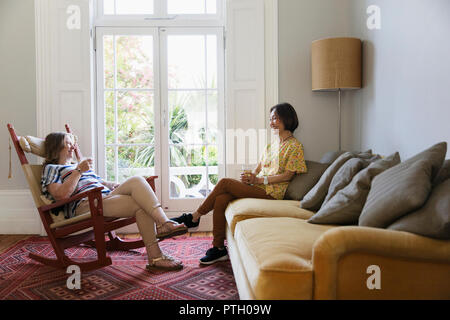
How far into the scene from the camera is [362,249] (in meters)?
1.57

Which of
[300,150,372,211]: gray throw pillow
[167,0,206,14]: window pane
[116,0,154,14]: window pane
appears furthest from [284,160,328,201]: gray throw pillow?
[116,0,154,14]: window pane

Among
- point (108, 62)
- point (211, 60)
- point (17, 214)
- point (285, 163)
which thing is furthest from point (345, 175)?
point (17, 214)

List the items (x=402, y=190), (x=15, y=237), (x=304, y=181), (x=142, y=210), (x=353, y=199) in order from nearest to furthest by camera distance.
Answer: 1. (x=402, y=190)
2. (x=353, y=199)
3. (x=142, y=210)
4. (x=304, y=181)
5. (x=15, y=237)

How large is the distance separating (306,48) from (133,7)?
1.84m

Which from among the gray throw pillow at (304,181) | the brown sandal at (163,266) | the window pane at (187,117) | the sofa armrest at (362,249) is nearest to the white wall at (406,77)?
the gray throw pillow at (304,181)

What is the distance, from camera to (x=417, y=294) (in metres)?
1.62

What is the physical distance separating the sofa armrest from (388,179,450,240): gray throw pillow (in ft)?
0.12

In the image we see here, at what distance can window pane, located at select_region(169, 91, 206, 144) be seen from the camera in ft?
14.4

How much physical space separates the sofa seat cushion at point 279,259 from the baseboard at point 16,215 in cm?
287

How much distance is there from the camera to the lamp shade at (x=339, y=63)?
3.54m

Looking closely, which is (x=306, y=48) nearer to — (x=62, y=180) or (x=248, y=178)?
(x=248, y=178)

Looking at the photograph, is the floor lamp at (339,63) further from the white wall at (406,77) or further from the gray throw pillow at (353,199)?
the gray throw pillow at (353,199)

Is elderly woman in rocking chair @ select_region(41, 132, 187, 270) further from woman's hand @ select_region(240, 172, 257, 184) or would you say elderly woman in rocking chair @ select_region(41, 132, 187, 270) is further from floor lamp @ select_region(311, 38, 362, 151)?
floor lamp @ select_region(311, 38, 362, 151)
